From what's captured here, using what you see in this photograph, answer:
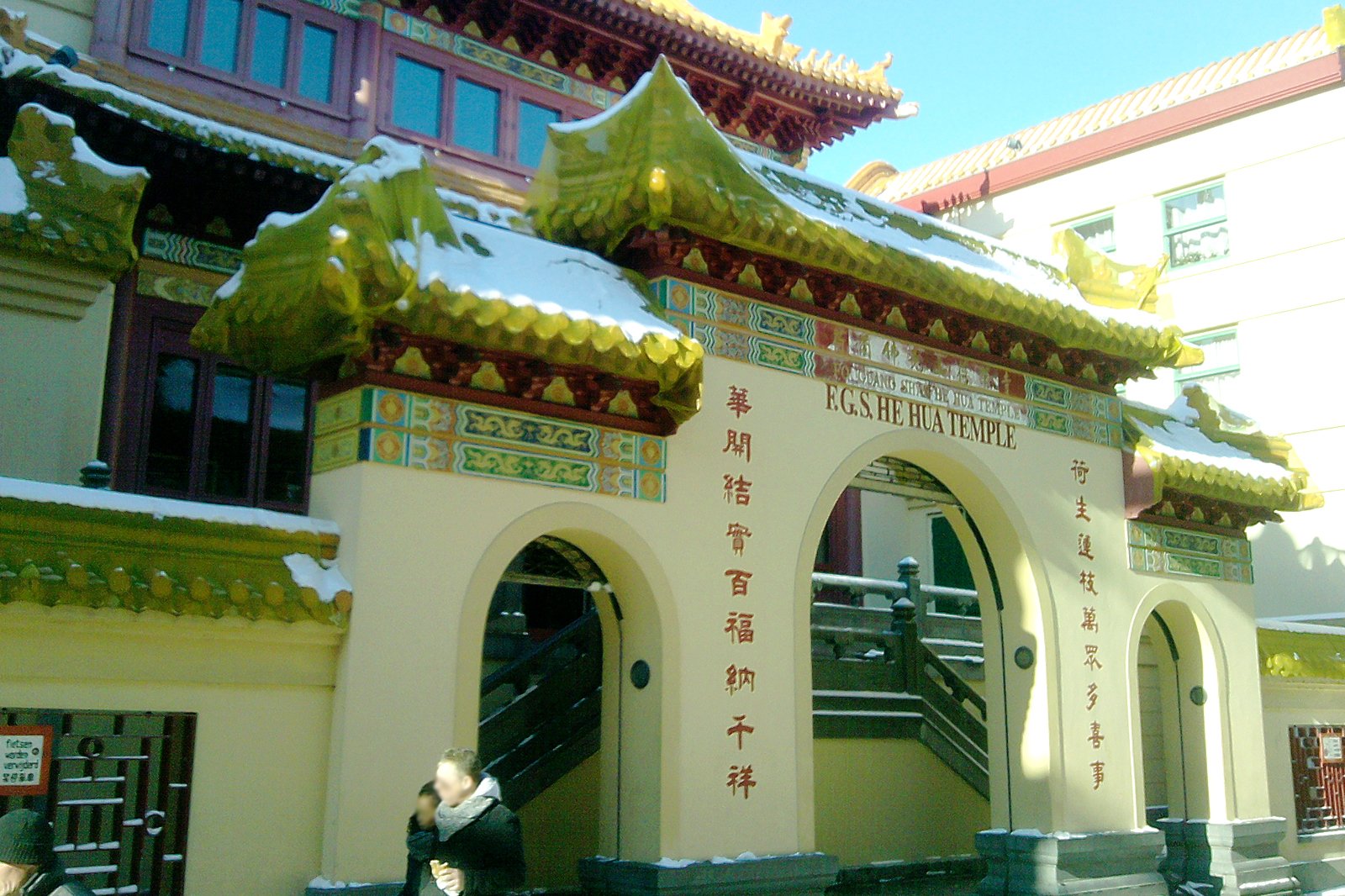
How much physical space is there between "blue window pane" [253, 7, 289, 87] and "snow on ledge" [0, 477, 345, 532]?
7.30 metres

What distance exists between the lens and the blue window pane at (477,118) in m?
14.2

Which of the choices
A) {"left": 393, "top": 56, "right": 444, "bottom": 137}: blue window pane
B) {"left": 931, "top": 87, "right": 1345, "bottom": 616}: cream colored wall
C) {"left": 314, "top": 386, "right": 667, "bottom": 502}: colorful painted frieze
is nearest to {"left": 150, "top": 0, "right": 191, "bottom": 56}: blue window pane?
{"left": 393, "top": 56, "right": 444, "bottom": 137}: blue window pane

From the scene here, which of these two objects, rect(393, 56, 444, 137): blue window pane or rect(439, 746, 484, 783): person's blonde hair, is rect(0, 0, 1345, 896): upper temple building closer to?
rect(393, 56, 444, 137): blue window pane

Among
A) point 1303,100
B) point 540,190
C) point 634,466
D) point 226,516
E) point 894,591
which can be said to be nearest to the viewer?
point 226,516

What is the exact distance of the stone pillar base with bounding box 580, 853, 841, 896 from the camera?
7.83m

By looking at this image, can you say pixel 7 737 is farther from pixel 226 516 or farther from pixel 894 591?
pixel 894 591

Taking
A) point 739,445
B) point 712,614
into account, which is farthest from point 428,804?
point 739,445

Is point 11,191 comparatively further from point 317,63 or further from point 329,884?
Result: point 329,884

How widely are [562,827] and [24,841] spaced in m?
6.24

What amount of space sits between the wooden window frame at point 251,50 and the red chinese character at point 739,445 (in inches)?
264

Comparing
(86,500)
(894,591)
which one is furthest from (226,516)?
(894,591)

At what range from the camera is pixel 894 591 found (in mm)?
13984

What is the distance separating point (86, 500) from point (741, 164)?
4.51 meters

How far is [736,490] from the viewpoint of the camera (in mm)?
8742
